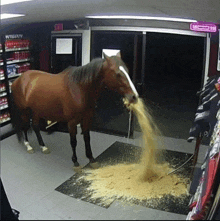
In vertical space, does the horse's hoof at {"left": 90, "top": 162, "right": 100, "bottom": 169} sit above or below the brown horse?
below

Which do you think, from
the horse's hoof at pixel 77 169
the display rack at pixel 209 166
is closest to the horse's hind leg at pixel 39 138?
the horse's hoof at pixel 77 169

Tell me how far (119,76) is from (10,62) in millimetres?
350

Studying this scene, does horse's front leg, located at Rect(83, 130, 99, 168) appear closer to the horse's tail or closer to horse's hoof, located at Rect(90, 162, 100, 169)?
horse's hoof, located at Rect(90, 162, 100, 169)

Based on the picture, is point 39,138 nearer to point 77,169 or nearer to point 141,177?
point 77,169

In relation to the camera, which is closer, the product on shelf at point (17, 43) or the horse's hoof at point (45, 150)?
the product on shelf at point (17, 43)

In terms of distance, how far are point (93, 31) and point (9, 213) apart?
693 millimetres

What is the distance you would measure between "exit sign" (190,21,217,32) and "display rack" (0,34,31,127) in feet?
1.85

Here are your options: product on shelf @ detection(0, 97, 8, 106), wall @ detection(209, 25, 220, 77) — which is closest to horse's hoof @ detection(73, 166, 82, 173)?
product on shelf @ detection(0, 97, 8, 106)

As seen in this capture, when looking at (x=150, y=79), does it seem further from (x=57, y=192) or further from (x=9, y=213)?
(x=9, y=213)

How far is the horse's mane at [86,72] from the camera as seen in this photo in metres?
0.76

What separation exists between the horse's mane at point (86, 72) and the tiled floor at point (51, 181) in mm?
205

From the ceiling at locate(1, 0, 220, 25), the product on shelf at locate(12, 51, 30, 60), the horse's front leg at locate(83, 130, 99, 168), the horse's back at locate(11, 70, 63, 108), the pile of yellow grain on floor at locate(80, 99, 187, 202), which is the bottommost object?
the pile of yellow grain on floor at locate(80, 99, 187, 202)

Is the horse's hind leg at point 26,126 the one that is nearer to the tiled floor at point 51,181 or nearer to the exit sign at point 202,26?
the tiled floor at point 51,181

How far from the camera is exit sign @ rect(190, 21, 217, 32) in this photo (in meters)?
0.80
